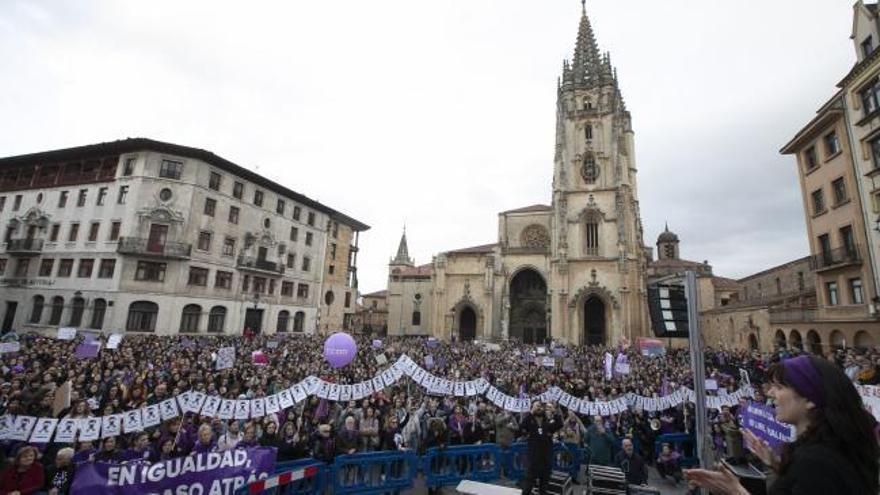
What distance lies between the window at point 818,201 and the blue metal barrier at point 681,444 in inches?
761

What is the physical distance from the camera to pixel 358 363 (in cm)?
1805

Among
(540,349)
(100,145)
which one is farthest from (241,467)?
(100,145)

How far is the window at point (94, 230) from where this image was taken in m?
27.8

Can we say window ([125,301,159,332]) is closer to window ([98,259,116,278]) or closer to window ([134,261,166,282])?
window ([134,261,166,282])

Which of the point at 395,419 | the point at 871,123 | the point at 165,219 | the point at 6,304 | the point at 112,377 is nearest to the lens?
the point at 395,419

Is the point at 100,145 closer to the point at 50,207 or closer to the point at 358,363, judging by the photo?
the point at 50,207

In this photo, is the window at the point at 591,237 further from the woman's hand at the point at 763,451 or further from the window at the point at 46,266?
the window at the point at 46,266

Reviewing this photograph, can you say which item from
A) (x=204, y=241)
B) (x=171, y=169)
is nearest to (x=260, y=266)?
(x=204, y=241)

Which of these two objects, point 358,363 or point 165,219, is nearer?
point 358,363

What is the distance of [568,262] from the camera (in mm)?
38031

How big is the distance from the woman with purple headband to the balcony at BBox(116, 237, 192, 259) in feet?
105

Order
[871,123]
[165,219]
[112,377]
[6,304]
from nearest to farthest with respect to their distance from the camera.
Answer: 1. [112,377]
2. [871,123]
3. [165,219]
4. [6,304]

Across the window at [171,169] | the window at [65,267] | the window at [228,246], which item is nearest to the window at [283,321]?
the window at [228,246]

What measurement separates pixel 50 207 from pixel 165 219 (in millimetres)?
11529
